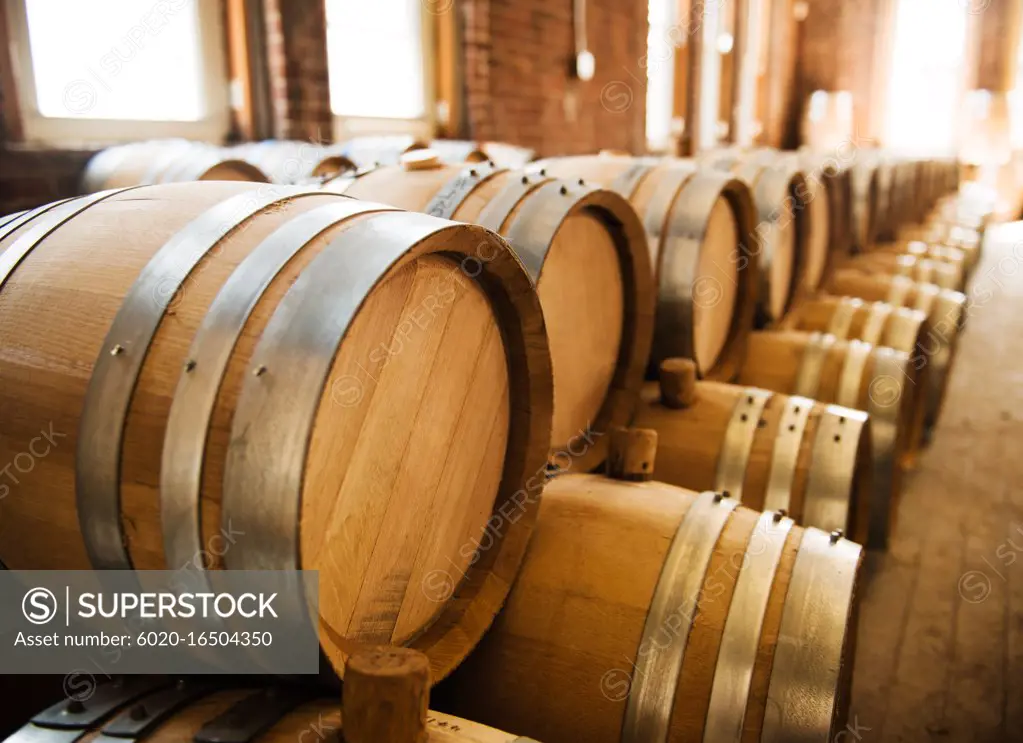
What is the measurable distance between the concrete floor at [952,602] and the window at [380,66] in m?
3.65

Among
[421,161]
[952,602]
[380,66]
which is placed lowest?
[952,602]

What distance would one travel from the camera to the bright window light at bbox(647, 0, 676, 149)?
919 centimetres

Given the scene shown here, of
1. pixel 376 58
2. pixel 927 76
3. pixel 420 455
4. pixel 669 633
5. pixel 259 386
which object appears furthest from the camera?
pixel 927 76

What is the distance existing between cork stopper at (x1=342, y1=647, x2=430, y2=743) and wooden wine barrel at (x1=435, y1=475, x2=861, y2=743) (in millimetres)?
495

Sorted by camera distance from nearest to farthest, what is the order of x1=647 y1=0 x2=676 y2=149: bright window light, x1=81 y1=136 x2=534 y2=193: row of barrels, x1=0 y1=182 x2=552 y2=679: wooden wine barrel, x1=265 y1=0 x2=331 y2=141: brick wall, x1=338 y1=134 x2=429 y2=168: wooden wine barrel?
x1=0 y1=182 x2=552 y2=679: wooden wine barrel → x1=81 y1=136 x2=534 y2=193: row of barrels → x1=338 y1=134 x2=429 y2=168: wooden wine barrel → x1=265 y1=0 x2=331 y2=141: brick wall → x1=647 y1=0 x2=676 y2=149: bright window light

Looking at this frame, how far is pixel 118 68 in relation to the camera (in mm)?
3803

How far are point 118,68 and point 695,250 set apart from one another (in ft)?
9.13

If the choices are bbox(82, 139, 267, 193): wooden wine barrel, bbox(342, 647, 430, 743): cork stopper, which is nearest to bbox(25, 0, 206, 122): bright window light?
bbox(82, 139, 267, 193): wooden wine barrel

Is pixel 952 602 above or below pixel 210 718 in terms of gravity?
below

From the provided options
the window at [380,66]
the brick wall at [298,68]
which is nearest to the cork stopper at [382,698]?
the brick wall at [298,68]

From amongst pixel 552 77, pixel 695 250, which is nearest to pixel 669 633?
pixel 695 250

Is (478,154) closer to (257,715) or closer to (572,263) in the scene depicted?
(572,263)

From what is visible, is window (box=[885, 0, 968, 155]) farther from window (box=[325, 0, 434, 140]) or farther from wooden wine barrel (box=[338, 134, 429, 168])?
wooden wine barrel (box=[338, 134, 429, 168])

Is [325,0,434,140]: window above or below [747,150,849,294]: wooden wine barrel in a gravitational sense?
above
